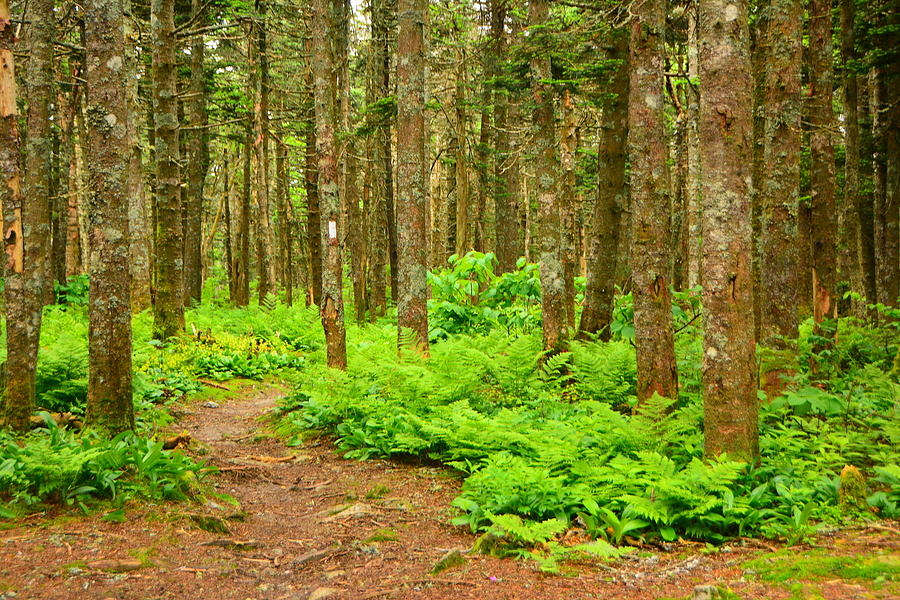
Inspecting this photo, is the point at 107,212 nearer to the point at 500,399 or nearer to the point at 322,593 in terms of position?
the point at 322,593

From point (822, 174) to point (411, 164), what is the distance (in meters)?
6.77

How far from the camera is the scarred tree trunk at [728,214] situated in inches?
200

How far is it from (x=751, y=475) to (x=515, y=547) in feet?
6.69

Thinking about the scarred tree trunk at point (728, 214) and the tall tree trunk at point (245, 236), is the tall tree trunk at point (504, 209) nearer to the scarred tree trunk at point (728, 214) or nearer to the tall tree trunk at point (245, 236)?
the tall tree trunk at point (245, 236)

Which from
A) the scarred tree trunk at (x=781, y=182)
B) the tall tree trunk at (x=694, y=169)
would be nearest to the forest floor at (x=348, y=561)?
the scarred tree trunk at (x=781, y=182)

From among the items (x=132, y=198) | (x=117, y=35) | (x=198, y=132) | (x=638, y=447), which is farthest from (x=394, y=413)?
(x=198, y=132)

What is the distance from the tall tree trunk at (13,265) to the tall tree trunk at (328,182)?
445 centimetres

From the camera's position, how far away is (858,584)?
3.53 meters

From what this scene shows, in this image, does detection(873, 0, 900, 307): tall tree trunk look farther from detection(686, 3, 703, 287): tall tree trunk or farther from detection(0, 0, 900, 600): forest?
detection(686, 3, 703, 287): tall tree trunk

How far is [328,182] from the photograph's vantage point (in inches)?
413

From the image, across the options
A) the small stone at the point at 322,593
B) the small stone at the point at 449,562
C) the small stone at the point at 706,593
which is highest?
the small stone at the point at 706,593

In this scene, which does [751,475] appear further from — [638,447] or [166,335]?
[166,335]

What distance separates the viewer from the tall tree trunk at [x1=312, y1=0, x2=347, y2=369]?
34.2 ft

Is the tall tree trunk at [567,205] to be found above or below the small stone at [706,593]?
above
